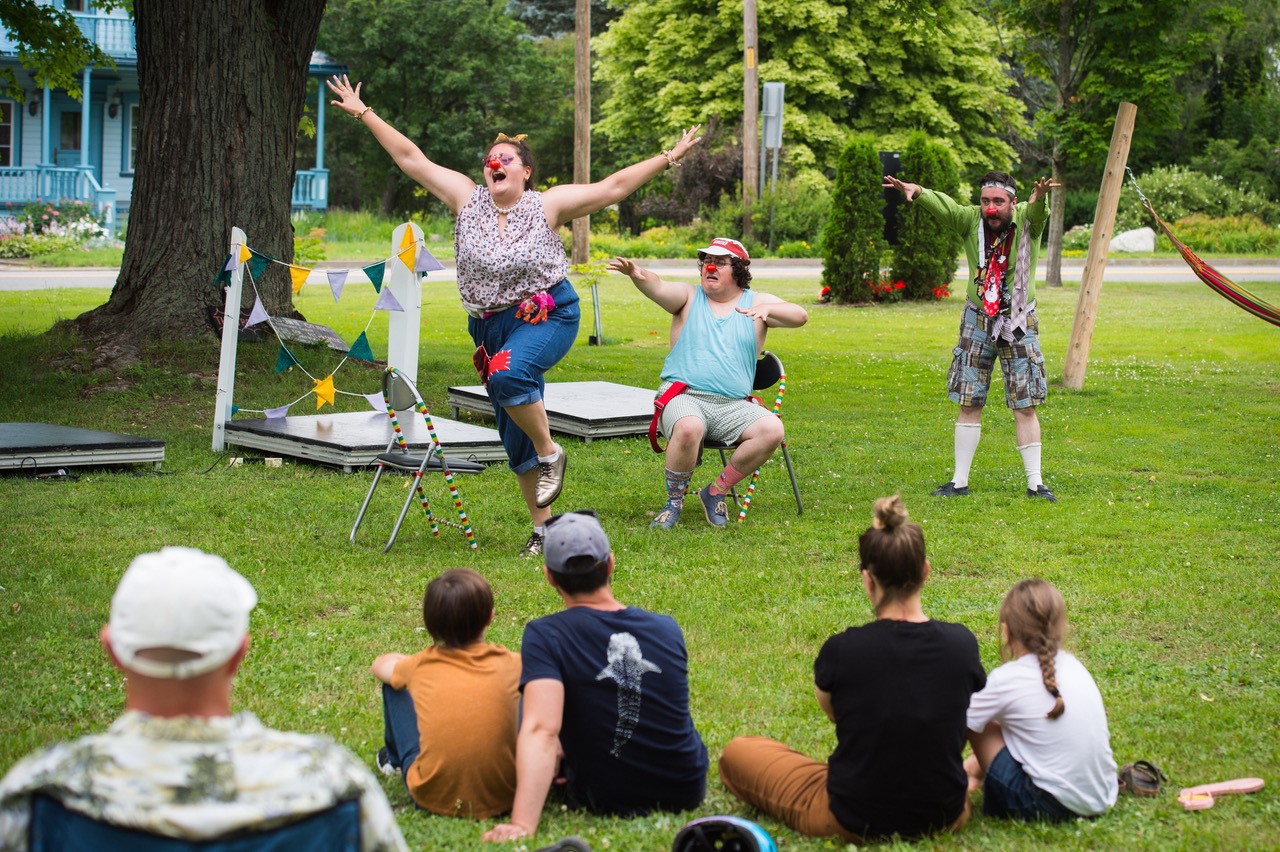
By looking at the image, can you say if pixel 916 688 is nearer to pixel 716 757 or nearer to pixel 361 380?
pixel 716 757

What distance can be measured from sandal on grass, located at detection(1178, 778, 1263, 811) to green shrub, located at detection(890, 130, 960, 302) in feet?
57.5

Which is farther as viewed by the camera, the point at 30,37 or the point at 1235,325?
the point at 1235,325

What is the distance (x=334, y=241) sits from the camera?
105ft

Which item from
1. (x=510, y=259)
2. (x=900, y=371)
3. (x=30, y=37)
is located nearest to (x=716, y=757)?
(x=510, y=259)

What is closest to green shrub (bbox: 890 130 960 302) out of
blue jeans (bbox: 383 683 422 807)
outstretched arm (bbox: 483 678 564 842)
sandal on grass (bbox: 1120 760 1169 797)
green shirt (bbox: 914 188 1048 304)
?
green shirt (bbox: 914 188 1048 304)

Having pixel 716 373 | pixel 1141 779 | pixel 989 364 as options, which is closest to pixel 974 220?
pixel 989 364

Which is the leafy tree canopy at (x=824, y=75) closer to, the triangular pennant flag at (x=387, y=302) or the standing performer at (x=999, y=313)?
the standing performer at (x=999, y=313)

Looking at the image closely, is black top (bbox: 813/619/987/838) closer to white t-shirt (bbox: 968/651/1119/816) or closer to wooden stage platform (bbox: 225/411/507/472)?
white t-shirt (bbox: 968/651/1119/816)

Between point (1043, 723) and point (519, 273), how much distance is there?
3564mm

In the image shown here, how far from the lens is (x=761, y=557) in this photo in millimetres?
6820

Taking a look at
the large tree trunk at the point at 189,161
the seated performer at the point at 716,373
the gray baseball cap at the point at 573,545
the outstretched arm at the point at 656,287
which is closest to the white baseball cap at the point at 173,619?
the gray baseball cap at the point at 573,545

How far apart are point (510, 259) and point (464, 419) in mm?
4895

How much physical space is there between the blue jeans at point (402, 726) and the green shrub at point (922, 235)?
18.0 metres

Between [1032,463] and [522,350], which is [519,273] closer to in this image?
[522,350]
